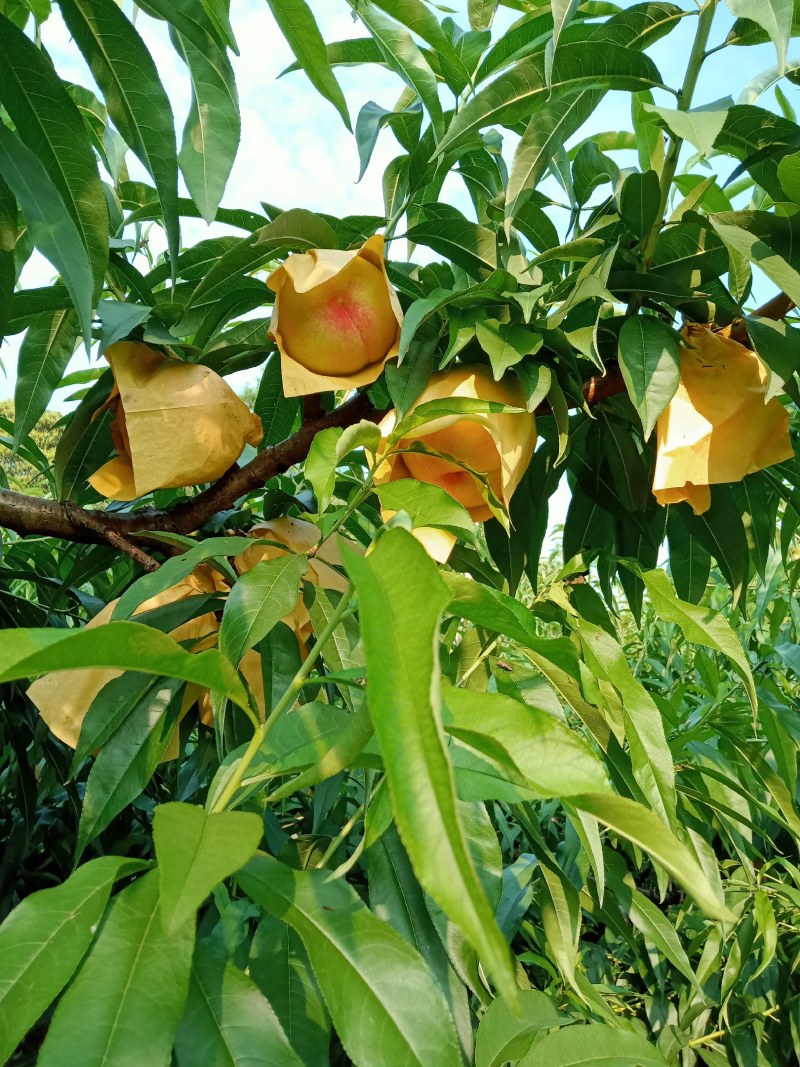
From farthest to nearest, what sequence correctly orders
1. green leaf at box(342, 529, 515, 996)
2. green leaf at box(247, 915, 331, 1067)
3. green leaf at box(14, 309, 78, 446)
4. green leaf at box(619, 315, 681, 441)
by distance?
green leaf at box(14, 309, 78, 446)
green leaf at box(619, 315, 681, 441)
green leaf at box(247, 915, 331, 1067)
green leaf at box(342, 529, 515, 996)

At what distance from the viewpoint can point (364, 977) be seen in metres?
0.20

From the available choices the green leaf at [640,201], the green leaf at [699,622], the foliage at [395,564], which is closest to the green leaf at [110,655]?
the foliage at [395,564]

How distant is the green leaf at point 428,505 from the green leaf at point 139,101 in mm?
186

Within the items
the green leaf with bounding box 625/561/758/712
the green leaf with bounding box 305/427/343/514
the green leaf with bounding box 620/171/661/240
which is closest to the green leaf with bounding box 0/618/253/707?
the green leaf with bounding box 305/427/343/514

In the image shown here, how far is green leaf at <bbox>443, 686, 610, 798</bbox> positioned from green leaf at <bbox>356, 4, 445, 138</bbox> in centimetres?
33

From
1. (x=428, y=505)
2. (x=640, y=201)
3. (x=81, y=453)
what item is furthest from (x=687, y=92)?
(x=81, y=453)

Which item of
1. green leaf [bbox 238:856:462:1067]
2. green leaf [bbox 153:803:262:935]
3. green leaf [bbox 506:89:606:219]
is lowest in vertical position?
green leaf [bbox 238:856:462:1067]

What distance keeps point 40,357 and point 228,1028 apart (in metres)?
0.38

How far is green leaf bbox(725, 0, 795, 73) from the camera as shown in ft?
1.04

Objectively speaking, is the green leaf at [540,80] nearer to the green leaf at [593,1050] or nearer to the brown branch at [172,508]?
the brown branch at [172,508]

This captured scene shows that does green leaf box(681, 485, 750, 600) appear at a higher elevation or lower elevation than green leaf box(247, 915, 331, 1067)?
higher

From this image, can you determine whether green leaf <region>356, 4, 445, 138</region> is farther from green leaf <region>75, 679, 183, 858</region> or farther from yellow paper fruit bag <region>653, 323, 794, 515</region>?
green leaf <region>75, 679, 183, 858</region>

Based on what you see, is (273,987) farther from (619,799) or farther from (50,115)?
(50,115)

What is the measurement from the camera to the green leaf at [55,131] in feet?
1.20
